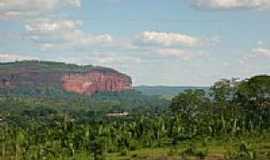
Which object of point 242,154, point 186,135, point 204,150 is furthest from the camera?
point 186,135

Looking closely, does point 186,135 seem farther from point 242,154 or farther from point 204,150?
point 242,154

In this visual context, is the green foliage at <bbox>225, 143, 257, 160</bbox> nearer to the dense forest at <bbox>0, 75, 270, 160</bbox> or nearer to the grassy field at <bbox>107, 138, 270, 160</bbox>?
the dense forest at <bbox>0, 75, 270, 160</bbox>

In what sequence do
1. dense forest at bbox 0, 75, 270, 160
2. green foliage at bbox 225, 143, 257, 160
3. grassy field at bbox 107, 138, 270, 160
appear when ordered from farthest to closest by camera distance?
dense forest at bbox 0, 75, 270, 160, grassy field at bbox 107, 138, 270, 160, green foliage at bbox 225, 143, 257, 160

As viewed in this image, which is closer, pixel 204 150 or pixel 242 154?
pixel 242 154

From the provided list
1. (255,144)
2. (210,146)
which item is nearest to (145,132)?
(210,146)

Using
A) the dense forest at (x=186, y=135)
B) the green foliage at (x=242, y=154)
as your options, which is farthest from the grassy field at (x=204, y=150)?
the green foliage at (x=242, y=154)

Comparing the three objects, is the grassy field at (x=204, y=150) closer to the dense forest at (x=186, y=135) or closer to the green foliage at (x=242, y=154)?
the dense forest at (x=186, y=135)

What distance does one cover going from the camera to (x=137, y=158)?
67.9 meters

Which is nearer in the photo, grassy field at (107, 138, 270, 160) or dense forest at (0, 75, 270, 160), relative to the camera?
grassy field at (107, 138, 270, 160)

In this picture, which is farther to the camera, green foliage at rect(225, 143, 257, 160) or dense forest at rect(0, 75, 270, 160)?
dense forest at rect(0, 75, 270, 160)

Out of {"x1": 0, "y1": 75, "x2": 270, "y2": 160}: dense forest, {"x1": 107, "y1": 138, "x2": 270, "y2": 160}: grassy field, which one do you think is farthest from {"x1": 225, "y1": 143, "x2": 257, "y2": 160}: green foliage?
{"x1": 107, "y1": 138, "x2": 270, "y2": 160}: grassy field

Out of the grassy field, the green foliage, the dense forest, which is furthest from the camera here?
the dense forest

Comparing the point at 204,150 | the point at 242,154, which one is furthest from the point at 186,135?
the point at 242,154

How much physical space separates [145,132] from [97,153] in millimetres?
10689
